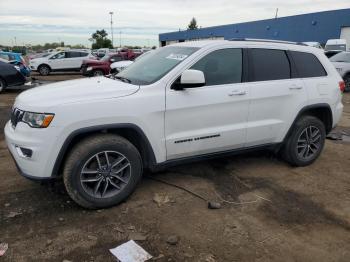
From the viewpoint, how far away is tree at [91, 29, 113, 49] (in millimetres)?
68875

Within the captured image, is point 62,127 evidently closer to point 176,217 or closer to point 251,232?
point 176,217

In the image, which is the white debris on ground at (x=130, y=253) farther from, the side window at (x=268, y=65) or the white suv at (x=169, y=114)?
the side window at (x=268, y=65)

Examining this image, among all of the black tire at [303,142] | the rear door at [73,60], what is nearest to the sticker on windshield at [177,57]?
the black tire at [303,142]

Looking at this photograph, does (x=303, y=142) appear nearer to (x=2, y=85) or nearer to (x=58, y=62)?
(x=2, y=85)

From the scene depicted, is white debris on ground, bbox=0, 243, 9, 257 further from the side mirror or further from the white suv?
the side mirror

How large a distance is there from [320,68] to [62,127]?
12.4ft

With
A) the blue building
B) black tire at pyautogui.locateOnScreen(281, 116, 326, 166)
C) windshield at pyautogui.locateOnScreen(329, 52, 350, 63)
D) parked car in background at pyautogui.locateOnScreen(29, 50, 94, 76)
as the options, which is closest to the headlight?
black tire at pyautogui.locateOnScreen(281, 116, 326, 166)

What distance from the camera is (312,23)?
1318 inches

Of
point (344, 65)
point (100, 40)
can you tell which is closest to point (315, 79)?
point (344, 65)

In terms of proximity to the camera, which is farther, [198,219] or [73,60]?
[73,60]

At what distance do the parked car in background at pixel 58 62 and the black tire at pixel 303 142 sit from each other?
1935cm

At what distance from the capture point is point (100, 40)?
232 ft

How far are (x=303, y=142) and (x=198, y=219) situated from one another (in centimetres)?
234

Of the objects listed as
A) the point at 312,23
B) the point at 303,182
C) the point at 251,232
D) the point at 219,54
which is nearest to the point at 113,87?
the point at 219,54
